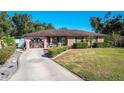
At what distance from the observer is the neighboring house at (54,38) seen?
104 ft

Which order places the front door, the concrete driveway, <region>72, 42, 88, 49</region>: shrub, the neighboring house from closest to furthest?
the concrete driveway → <region>72, 42, 88, 49</region>: shrub → the front door → the neighboring house

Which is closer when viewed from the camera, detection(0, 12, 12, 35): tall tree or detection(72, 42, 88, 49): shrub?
detection(72, 42, 88, 49): shrub

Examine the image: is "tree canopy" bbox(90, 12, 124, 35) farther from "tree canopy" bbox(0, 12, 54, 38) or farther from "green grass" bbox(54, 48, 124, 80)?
"green grass" bbox(54, 48, 124, 80)

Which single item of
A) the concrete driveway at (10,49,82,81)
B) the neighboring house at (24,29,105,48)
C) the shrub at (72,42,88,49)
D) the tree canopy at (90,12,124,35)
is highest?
the tree canopy at (90,12,124,35)

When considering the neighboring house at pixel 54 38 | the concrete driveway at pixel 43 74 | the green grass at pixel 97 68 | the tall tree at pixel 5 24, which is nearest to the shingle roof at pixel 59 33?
the neighboring house at pixel 54 38

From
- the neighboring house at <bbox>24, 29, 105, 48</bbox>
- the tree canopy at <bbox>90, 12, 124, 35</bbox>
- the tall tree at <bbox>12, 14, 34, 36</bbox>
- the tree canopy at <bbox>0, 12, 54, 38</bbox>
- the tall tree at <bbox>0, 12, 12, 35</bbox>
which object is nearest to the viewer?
the neighboring house at <bbox>24, 29, 105, 48</bbox>

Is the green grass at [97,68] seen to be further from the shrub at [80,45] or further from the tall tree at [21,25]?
the tall tree at [21,25]

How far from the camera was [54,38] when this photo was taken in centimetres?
3262

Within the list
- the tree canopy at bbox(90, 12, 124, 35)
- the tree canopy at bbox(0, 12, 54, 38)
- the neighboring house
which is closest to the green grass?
the neighboring house

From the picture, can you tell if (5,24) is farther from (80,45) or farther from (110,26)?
(110,26)

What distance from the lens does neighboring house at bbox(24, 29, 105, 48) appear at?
3161cm
